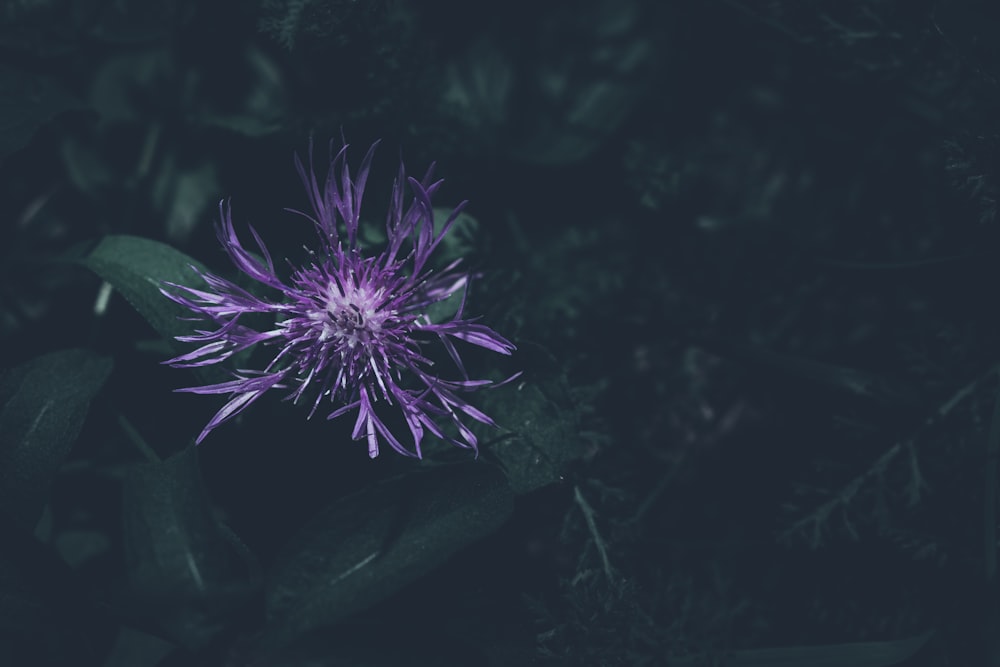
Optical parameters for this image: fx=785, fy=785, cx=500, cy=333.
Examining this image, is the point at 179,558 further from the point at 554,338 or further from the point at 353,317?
the point at 554,338

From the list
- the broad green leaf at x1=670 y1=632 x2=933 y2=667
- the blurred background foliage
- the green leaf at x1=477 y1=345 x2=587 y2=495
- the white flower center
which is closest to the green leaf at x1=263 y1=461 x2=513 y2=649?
the blurred background foliage

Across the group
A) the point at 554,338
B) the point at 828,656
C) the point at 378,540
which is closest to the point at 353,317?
the point at 378,540

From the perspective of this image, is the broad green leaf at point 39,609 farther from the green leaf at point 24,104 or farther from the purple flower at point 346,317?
the green leaf at point 24,104

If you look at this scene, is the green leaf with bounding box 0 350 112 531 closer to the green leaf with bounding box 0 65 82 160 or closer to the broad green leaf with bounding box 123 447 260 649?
the broad green leaf with bounding box 123 447 260 649

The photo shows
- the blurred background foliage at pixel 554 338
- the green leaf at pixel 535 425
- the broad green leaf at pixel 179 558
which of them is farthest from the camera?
the green leaf at pixel 535 425

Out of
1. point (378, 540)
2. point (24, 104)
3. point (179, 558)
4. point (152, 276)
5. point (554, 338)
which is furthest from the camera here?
point (554, 338)

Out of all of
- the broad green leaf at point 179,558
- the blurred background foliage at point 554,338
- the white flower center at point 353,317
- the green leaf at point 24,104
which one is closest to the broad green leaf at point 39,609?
the blurred background foliage at point 554,338
